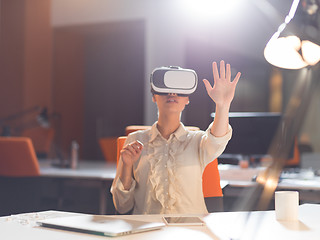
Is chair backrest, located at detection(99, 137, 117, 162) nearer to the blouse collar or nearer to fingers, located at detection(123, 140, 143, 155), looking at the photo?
the blouse collar

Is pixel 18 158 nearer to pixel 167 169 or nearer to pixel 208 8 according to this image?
pixel 167 169

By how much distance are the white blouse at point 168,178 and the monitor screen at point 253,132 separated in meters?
1.80

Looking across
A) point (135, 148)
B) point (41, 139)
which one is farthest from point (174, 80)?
point (41, 139)

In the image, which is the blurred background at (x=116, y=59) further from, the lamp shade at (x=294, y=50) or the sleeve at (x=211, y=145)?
the sleeve at (x=211, y=145)

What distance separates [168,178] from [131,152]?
0.82 ft

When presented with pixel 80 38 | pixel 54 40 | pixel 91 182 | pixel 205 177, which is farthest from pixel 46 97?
pixel 205 177

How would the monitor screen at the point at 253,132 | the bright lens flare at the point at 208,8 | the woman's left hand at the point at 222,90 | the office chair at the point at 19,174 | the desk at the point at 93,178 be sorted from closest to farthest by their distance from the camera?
the woman's left hand at the point at 222,90 < the desk at the point at 93,178 < the monitor screen at the point at 253,132 < the office chair at the point at 19,174 < the bright lens flare at the point at 208,8

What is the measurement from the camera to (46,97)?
8906 millimetres

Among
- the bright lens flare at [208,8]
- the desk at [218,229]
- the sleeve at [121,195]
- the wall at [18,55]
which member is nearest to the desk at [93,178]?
the sleeve at [121,195]

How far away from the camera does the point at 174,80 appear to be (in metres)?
2.01

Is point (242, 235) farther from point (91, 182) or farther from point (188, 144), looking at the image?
point (91, 182)

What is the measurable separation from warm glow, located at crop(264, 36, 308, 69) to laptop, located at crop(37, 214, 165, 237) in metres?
1.22

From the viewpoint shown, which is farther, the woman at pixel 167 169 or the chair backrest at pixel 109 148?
the chair backrest at pixel 109 148

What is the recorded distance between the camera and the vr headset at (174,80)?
2.00m
